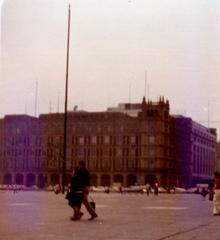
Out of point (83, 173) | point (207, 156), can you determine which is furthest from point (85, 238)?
point (207, 156)

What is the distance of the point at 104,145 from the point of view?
432 ft

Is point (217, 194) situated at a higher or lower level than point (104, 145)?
lower

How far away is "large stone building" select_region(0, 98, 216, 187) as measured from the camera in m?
128

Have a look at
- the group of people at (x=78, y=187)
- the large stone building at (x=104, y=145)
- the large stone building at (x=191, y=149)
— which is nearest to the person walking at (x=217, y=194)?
the group of people at (x=78, y=187)

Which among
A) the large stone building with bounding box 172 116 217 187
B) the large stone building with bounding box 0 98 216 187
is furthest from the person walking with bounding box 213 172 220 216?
the large stone building with bounding box 172 116 217 187

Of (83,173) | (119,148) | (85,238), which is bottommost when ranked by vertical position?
(85,238)

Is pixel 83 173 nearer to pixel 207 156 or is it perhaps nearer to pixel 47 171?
pixel 47 171

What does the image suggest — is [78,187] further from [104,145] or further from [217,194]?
[104,145]

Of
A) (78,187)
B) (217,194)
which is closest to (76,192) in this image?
(78,187)

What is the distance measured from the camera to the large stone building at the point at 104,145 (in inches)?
5044

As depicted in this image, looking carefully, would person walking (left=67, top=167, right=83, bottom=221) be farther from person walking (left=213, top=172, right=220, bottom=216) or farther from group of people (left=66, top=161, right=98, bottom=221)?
person walking (left=213, top=172, right=220, bottom=216)

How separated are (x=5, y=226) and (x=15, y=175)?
12103 cm

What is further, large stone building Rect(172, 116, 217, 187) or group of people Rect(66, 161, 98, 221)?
large stone building Rect(172, 116, 217, 187)

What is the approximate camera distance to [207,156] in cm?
15062
